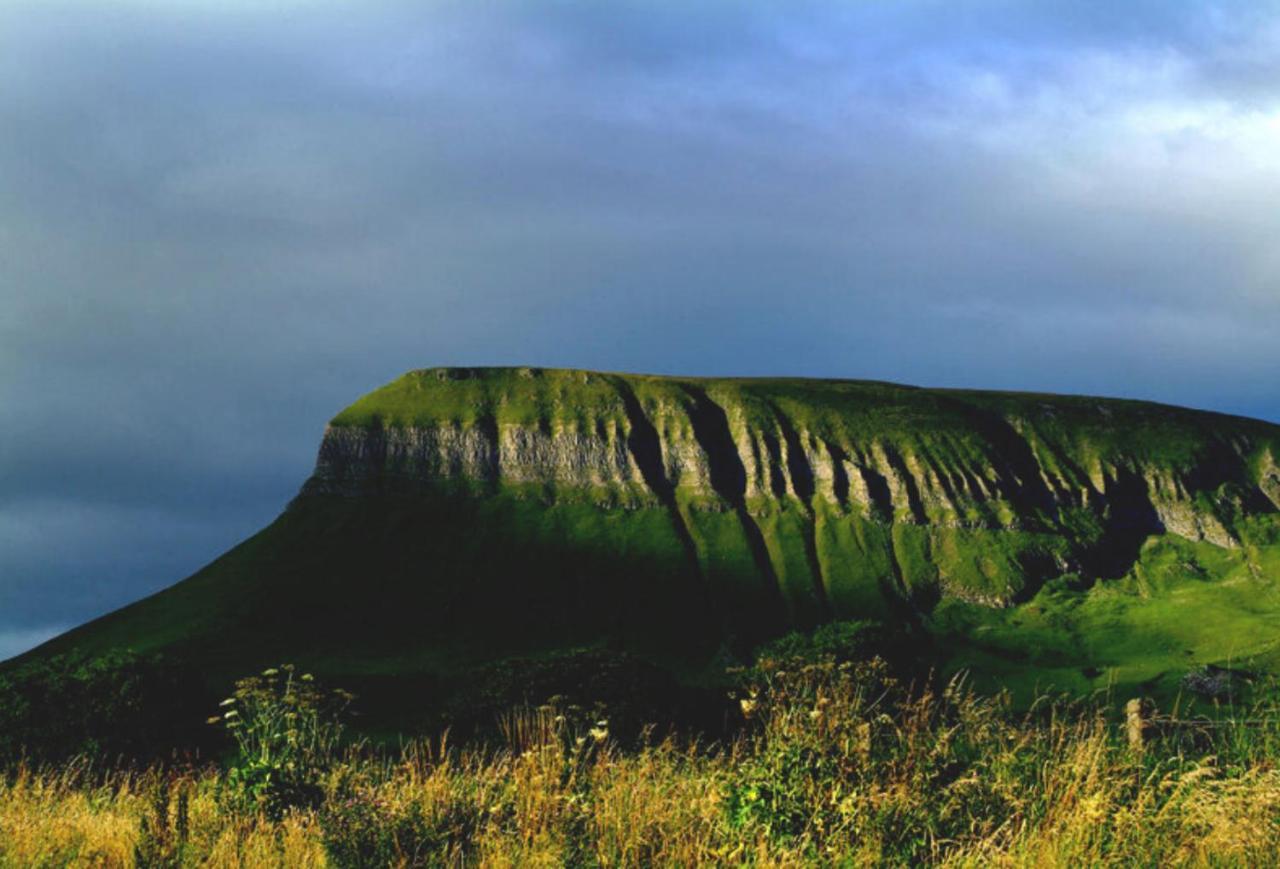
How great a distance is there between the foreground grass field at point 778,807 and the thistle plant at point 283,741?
0.04 m

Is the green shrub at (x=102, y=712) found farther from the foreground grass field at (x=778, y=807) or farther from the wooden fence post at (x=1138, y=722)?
the wooden fence post at (x=1138, y=722)

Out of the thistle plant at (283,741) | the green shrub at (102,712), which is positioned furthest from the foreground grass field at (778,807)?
the green shrub at (102,712)

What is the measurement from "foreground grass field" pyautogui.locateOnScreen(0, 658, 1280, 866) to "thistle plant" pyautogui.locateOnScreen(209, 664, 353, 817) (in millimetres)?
38

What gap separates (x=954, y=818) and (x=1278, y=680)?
733 cm

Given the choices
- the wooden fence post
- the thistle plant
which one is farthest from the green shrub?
the wooden fence post

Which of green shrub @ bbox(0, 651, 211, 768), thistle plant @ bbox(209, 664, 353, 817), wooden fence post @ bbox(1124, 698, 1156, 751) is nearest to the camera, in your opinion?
thistle plant @ bbox(209, 664, 353, 817)

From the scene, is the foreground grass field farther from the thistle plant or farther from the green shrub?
the green shrub

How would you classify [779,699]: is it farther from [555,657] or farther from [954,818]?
[555,657]

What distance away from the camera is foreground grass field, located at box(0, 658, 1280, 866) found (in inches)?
461

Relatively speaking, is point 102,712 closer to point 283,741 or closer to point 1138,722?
point 283,741

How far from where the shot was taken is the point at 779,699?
13898 mm

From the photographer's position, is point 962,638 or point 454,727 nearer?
point 454,727

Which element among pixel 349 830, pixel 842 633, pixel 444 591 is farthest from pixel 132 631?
pixel 349 830

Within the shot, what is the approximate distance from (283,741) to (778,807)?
7548 mm
